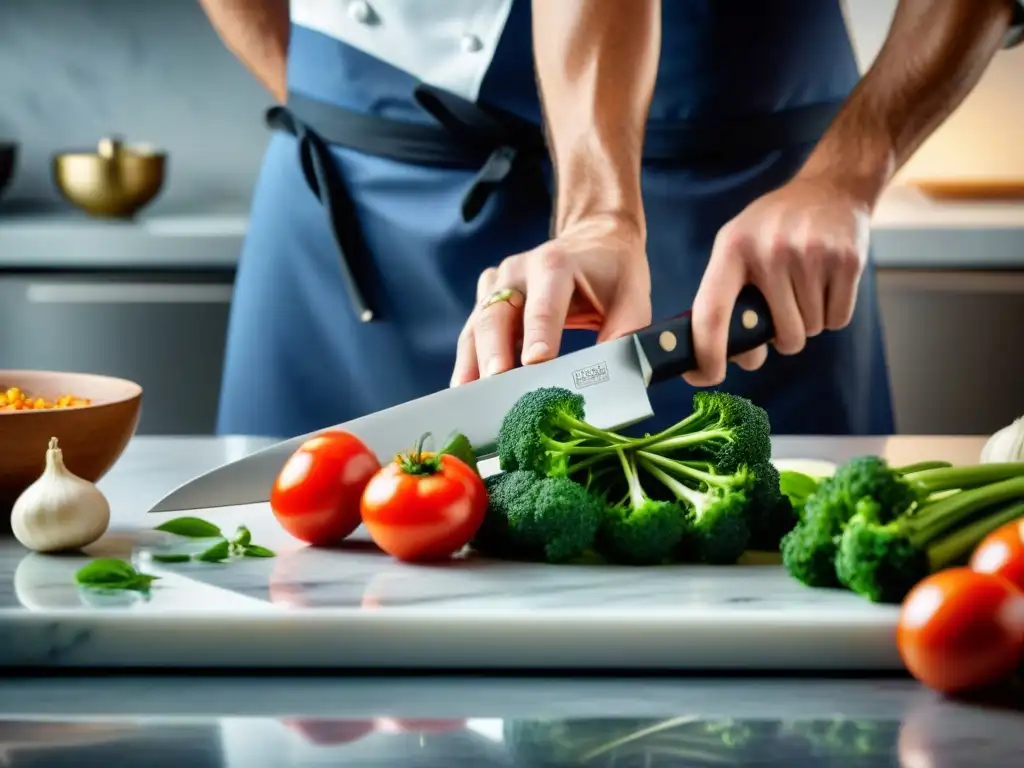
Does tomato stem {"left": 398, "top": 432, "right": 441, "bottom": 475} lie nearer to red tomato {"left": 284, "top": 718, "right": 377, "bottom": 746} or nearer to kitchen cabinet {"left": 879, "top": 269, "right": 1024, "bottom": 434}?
red tomato {"left": 284, "top": 718, "right": 377, "bottom": 746}

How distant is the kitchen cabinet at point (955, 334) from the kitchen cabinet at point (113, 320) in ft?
3.88

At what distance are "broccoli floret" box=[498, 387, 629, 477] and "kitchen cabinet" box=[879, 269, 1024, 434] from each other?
152 centimetres

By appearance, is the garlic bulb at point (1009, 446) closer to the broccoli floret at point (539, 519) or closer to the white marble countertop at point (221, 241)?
the broccoli floret at point (539, 519)

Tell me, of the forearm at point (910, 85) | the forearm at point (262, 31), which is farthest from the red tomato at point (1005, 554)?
the forearm at point (262, 31)

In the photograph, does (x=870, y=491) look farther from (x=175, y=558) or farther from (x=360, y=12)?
(x=360, y=12)

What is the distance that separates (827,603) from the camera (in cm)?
95

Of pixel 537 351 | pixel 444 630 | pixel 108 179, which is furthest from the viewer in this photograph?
pixel 108 179

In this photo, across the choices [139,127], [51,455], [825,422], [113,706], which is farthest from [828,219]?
[139,127]

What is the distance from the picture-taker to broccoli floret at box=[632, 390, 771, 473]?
3.55 ft

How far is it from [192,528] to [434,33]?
87 cm

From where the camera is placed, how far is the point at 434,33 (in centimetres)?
178

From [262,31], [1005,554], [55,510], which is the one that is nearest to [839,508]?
[1005,554]

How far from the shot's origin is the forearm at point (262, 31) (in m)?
2.04

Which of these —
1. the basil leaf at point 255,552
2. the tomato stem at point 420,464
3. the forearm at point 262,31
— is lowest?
the basil leaf at point 255,552
